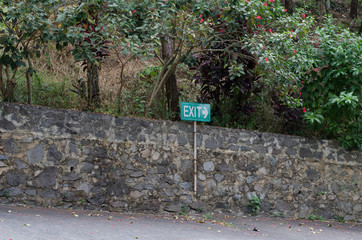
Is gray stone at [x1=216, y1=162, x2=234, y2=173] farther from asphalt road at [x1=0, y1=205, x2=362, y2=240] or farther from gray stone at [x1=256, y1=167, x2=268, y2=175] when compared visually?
asphalt road at [x1=0, y1=205, x2=362, y2=240]

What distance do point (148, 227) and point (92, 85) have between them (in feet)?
10.3

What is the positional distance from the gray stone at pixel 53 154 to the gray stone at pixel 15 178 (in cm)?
49

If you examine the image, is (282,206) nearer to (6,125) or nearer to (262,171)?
(262,171)

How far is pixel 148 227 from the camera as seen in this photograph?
6.31 m

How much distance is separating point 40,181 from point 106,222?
4.55ft

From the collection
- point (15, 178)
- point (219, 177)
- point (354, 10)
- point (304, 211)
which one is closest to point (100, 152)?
point (15, 178)

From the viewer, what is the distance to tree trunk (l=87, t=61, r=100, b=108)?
7641 millimetres

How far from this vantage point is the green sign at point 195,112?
8047mm

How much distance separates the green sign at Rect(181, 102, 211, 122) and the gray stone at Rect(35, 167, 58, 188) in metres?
2.52

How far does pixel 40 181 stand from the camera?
6828 mm

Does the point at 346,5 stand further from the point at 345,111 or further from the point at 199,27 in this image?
the point at 199,27

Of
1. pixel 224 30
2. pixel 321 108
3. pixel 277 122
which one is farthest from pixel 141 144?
pixel 321 108

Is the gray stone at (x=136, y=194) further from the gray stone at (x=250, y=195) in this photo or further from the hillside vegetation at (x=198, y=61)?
the gray stone at (x=250, y=195)

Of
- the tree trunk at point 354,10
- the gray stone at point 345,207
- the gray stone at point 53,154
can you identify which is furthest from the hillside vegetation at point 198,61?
the tree trunk at point 354,10
